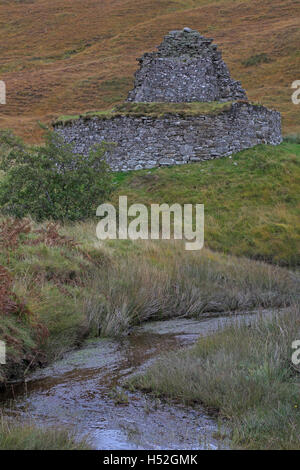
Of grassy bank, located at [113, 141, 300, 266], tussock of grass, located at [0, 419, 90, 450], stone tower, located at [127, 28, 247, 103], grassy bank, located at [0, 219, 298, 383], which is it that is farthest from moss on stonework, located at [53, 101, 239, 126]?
tussock of grass, located at [0, 419, 90, 450]

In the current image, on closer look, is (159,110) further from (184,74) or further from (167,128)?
(184,74)

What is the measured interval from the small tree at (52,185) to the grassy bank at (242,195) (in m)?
3.10

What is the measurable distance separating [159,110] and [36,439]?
20373mm

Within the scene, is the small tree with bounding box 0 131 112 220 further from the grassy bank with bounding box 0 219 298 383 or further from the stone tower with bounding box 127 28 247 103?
the stone tower with bounding box 127 28 247 103

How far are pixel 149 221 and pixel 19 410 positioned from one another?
1337 cm

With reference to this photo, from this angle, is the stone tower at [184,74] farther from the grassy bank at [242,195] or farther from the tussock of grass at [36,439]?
the tussock of grass at [36,439]

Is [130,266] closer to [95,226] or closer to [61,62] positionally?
[95,226]

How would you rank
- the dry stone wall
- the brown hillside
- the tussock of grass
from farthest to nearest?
the brown hillside, the dry stone wall, the tussock of grass

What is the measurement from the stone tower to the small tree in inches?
368

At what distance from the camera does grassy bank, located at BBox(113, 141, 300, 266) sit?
1847 centimetres

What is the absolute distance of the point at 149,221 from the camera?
1970 centimetres

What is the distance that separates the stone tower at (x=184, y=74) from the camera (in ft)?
86.6

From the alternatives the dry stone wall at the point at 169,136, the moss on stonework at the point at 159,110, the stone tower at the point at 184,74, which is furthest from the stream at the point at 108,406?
the stone tower at the point at 184,74

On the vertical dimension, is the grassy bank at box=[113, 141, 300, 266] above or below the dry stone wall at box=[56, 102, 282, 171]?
below
